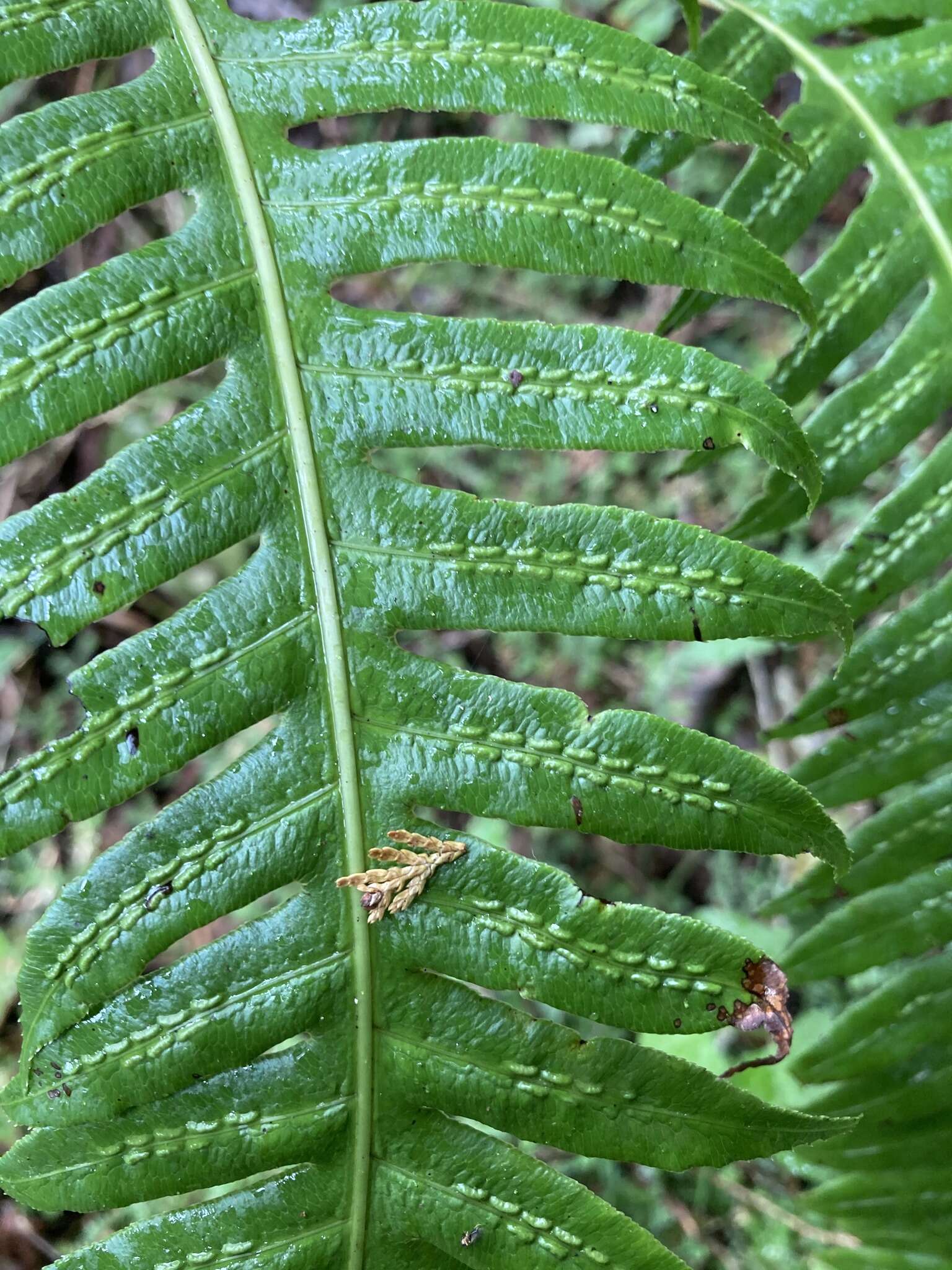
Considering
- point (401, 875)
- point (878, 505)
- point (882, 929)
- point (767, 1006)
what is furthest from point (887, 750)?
point (401, 875)

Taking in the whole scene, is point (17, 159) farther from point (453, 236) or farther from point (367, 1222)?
point (367, 1222)

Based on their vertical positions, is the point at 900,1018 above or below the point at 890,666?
below

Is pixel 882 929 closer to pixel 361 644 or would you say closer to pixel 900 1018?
pixel 900 1018

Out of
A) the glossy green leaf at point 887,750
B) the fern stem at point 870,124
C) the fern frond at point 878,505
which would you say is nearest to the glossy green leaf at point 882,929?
the fern frond at point 878,505

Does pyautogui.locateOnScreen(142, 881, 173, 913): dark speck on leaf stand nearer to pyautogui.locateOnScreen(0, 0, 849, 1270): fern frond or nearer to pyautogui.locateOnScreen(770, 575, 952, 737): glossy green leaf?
pyautogui.locateOnScreen(0, 0, 849, 1270): fern frond

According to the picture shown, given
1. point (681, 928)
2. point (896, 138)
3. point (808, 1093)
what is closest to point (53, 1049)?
point (681, 928)

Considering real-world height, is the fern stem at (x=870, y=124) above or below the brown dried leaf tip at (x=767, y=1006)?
above

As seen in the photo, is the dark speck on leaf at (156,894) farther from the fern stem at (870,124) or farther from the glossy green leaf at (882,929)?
the fern stem at (870,124)

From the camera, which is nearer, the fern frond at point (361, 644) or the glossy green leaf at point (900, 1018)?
the fern frond at point (361, 644)
